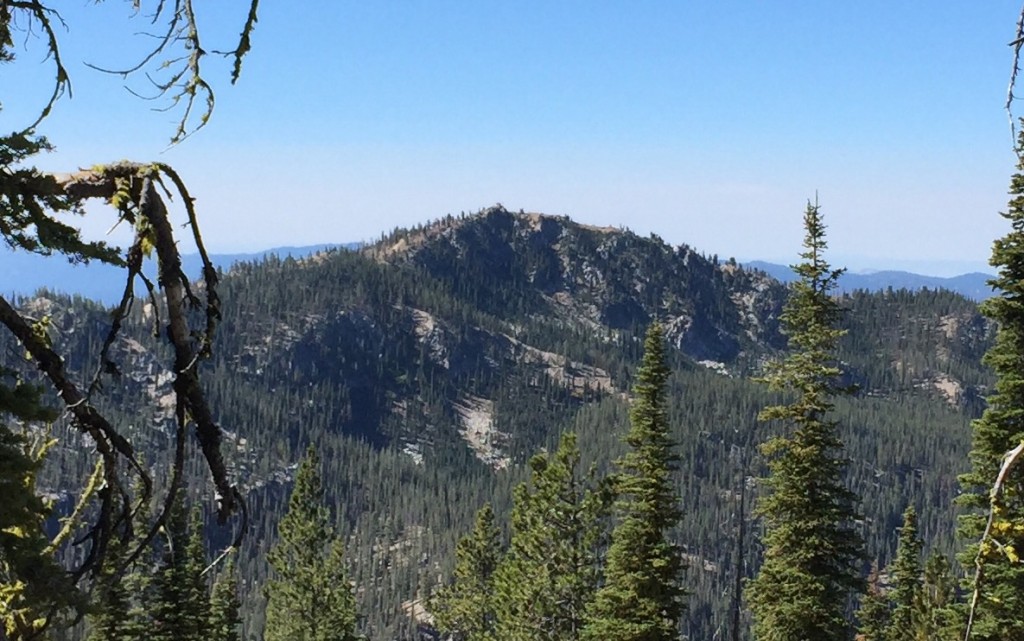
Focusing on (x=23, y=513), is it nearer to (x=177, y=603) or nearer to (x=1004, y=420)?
(x=1004, y=420)

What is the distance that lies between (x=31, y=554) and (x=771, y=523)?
62.0ft

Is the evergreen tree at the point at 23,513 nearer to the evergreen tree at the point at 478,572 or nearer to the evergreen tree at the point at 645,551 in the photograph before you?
the evergreen tree at the point at 645,551

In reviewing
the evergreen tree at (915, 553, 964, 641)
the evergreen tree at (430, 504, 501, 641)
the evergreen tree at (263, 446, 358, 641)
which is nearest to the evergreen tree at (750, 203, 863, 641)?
the evergreen tree at (915, 553, 964, 641)

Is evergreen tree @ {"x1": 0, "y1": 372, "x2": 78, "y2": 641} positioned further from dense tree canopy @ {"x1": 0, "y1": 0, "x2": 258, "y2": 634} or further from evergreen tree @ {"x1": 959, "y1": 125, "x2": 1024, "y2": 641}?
evergreen tree @ {"x1": 959, "y1": 125, "x2": 1024, "y2": 641}

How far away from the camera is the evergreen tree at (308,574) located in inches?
1428

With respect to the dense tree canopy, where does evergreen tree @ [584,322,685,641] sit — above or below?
below

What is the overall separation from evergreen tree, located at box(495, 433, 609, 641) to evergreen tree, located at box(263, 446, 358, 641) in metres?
10.8

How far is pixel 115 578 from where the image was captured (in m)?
3.43

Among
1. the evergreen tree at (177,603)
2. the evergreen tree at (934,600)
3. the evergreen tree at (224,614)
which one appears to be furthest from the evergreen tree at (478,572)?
the evergreen tree at (177,603)

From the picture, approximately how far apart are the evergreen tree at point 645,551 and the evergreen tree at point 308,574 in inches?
727

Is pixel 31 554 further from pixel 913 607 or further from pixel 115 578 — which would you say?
pixel 913 607

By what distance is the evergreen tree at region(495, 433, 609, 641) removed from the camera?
26.6m

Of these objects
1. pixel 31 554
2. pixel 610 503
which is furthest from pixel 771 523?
pixel 31 554

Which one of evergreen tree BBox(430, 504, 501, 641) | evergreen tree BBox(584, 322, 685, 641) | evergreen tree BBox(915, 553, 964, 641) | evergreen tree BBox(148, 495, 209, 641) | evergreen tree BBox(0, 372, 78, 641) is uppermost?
evergreen tree BBox(0, 372, 78, 641)
